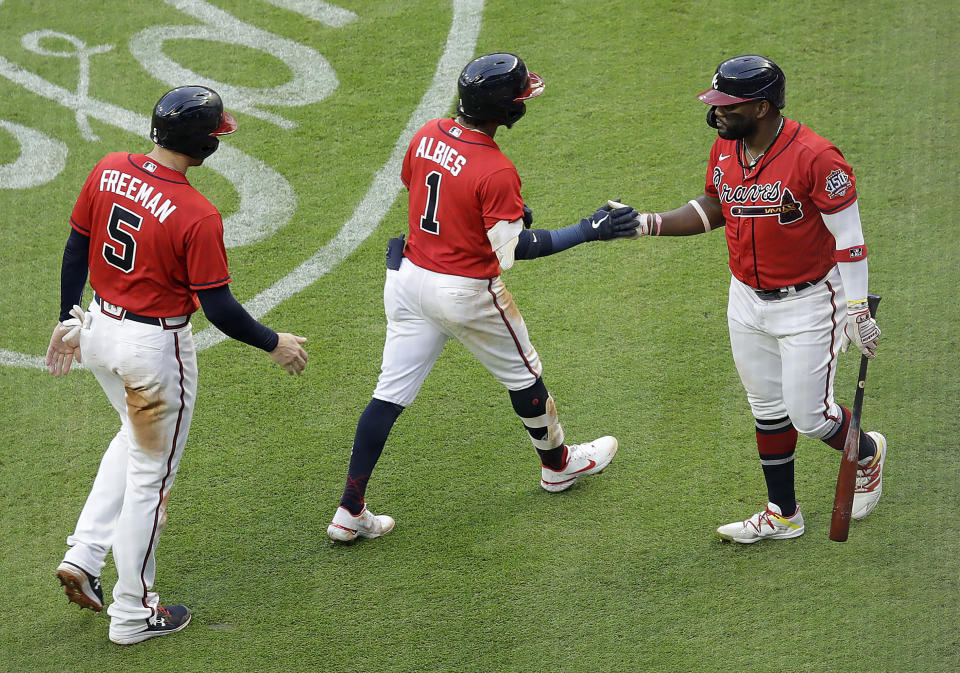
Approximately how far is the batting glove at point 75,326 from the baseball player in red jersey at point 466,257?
3.97 feet

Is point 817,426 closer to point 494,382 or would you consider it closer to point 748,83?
point 748,83

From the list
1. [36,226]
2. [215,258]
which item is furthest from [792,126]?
[36,226]

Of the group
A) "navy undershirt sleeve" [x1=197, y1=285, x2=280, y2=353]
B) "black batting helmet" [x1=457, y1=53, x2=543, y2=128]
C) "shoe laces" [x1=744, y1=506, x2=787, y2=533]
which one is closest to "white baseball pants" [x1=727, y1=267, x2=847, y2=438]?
"shoe laces" [x1=744, y1=506, x2=787, y2=533]

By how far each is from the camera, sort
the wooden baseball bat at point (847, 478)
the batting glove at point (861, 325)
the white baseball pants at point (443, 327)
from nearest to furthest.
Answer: the batting glove at point (861, 325)
the wooden baseball bat at point (847, 478)
the white baseball pants at point (443, 327)

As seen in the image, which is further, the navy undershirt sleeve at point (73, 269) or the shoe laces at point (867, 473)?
the shoe laces at point (867, 473)

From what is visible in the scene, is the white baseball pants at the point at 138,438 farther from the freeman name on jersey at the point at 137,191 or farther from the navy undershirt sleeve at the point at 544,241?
the navy undershirt sleeve at the point at 544,241

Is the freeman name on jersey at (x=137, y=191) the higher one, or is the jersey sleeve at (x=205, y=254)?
the freeman name on jersey at (x=137, y=191)

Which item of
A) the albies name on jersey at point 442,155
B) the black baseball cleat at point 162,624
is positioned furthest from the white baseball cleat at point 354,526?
the albies name on jersey at point 442,155

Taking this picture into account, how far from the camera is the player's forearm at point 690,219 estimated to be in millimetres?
4531

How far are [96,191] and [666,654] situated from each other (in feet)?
9.15

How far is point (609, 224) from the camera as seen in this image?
4371 mm

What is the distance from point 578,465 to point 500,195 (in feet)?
4.69

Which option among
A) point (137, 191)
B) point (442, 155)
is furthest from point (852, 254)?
point (137, 191)

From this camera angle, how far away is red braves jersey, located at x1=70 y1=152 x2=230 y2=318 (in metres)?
3.87
